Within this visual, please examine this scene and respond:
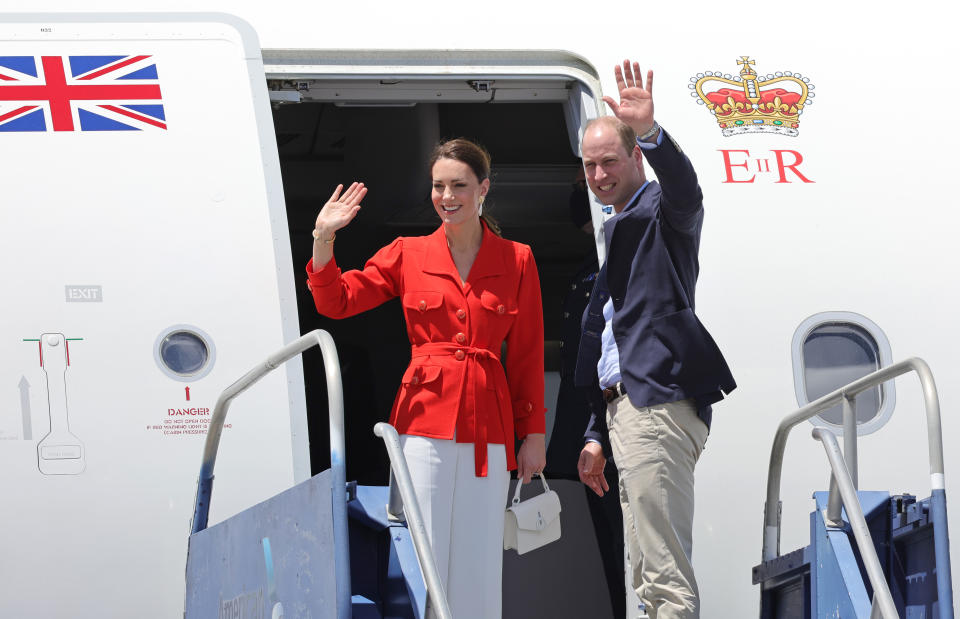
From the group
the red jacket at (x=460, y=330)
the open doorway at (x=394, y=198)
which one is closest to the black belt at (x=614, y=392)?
the red jacket at (x=460, y=330)

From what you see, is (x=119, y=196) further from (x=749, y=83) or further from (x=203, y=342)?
(x=749, y=83)

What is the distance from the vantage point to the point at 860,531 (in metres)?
2.88

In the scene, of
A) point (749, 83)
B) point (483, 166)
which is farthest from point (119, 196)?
point (749, 83)

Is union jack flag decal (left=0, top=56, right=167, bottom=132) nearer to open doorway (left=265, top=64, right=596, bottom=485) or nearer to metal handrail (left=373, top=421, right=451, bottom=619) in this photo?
open doorway (left=265, top=64, right=596, bottom=485)

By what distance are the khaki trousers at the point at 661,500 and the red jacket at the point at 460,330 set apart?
40cm

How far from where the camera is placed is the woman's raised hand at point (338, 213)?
3316 millimetres

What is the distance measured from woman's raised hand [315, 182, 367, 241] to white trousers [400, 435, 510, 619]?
2.32ft

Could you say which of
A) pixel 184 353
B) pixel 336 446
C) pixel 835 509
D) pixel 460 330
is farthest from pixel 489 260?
pixel 835 509

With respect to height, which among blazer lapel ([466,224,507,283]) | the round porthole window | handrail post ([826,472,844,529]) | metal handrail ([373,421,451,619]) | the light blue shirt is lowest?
handrail post ([826,472,844,529])

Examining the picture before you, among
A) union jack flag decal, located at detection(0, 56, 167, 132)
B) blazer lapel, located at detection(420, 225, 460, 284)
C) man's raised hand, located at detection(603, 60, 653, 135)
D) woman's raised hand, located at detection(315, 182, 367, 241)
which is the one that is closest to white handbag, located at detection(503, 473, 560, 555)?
blazer lapel, located at detection(420, 225, 460, 284)

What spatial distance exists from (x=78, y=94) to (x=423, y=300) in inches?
65.9

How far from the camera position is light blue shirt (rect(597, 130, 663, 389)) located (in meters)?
3.51

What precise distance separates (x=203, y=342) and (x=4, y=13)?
1529mm

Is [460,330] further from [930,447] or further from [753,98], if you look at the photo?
[753,98]
